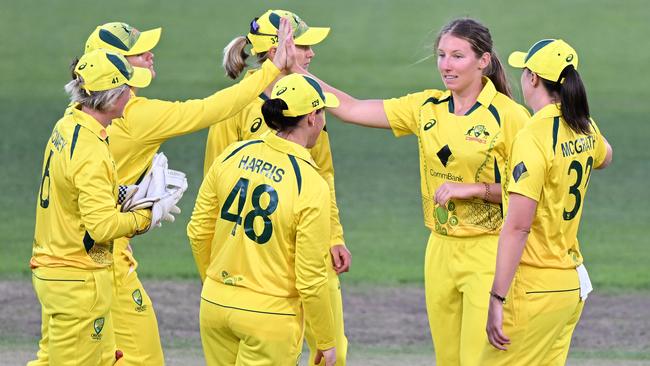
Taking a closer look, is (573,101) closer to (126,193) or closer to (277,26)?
(277,26)

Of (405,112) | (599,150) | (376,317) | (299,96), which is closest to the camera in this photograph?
(299,96)

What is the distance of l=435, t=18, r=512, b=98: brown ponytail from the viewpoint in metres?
6.70

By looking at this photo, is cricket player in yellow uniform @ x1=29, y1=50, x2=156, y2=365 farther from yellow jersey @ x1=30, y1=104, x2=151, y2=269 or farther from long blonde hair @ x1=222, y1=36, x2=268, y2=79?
long blonde hair @ x1=222, y1=36, x2=268, y2=79

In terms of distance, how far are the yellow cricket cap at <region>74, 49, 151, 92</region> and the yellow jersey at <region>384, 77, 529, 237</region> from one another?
1.62 meters

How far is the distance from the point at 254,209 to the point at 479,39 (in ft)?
5.23

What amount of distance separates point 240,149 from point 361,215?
8.04m

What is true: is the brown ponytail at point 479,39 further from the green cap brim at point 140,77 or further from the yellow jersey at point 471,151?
the green cap brim at point 140,77

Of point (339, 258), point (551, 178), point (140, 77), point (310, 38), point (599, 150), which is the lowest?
point (339, 258)

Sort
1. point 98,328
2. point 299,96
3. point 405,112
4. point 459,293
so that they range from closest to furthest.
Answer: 1. point 299,96
2. point 98,328
3. point 459,293
4. point 405,112

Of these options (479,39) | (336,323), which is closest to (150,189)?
(336,323)

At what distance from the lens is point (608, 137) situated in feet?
55.8

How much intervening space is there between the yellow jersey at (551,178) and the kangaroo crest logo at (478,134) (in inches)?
20.9

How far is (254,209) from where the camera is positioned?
6.01 meters

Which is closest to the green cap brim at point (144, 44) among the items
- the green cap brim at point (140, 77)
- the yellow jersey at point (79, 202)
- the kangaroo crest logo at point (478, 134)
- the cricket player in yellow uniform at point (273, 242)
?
the green cap brim at point (140, 77)
